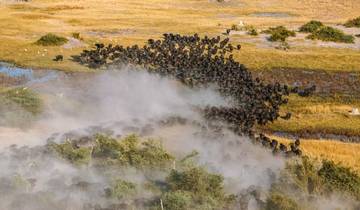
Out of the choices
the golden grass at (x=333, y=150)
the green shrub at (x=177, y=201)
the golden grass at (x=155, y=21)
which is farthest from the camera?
the golden grass at (x=155, y=21)

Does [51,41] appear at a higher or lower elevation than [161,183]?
higher

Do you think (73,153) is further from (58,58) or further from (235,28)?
(235,28)

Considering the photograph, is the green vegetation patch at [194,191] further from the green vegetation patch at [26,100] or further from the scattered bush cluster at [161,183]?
the green vegetation patch at [26,100]

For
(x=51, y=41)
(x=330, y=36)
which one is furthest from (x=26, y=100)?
(x=330, y=36)

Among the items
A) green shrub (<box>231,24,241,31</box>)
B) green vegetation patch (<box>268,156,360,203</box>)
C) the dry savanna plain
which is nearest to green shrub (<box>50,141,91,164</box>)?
the dry savanna plain

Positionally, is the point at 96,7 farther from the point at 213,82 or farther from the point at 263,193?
the point at 263,193

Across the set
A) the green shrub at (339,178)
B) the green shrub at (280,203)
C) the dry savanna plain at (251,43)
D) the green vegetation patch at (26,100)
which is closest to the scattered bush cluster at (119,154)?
the dry savanna plain at (251,43)

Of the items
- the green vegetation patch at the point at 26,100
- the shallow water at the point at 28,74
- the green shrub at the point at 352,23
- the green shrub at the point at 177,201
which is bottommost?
the green shrub at the point at 177,201

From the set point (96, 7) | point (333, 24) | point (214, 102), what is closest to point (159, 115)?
point (214, 102)
